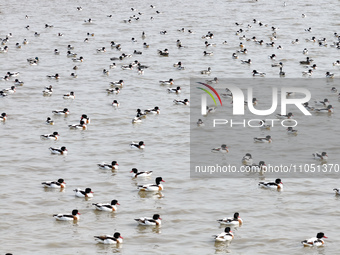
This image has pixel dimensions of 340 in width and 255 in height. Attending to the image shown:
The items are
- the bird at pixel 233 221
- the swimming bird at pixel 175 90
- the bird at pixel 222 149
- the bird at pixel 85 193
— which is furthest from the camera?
the swimming bird at pixel 175 90

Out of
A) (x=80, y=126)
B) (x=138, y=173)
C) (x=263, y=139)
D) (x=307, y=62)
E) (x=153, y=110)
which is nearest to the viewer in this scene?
(x=138, y=173)

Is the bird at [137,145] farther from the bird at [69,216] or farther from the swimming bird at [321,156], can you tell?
the bird at [69,216]

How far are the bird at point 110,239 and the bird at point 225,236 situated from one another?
3.91 m

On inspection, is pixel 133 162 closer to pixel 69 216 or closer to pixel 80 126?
pixel 80 126

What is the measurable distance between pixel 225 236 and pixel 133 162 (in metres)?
11.6

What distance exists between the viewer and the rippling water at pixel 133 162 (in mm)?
29500

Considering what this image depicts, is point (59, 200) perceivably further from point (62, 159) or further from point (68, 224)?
point (62, 159)

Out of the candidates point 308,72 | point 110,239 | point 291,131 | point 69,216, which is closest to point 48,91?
point 291,131

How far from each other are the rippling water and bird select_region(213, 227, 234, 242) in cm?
33

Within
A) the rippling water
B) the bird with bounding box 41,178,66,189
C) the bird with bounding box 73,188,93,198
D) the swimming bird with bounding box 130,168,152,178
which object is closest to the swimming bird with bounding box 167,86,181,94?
the rippling water

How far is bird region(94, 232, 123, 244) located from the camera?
28312 mm

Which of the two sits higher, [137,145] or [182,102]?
[182,102]

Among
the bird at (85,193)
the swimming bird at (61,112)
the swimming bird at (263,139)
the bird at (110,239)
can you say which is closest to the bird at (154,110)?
the swimming bird at (61,112)

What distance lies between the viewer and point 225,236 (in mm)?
28750
